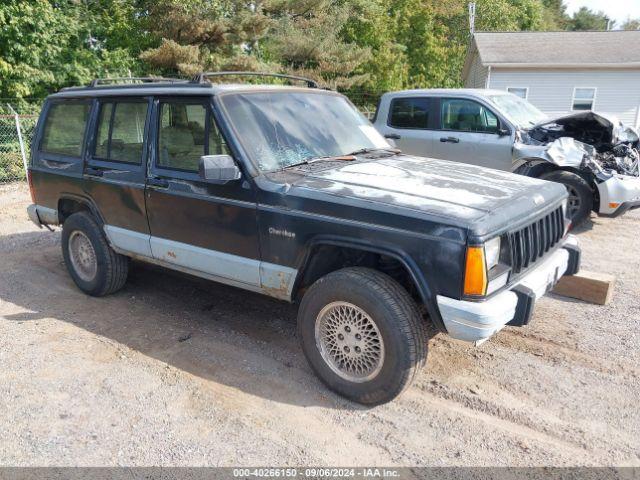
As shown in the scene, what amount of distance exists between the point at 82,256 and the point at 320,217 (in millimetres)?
3176

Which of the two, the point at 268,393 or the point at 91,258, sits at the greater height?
the point at 91,258

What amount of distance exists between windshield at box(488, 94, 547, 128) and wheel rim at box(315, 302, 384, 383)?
5776 mm

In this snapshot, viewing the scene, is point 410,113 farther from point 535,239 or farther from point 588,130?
point 535,239

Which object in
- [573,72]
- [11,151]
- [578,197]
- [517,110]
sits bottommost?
[11,151]

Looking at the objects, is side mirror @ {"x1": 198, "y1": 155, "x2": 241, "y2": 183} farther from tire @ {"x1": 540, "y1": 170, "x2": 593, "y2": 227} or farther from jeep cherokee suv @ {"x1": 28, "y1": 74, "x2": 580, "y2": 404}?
tire @ {"x1": 540, "y1": 170, "x2": 593, "y2": 227}

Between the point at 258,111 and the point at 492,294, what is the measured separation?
2.19 m

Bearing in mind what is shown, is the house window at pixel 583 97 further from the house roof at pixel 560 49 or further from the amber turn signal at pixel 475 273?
the amber turn signal at pixel 475 273

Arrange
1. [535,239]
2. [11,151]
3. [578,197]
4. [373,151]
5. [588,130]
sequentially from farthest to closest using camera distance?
[11,151] → [588,130] → [578,197] → [373,151] → [535,239]

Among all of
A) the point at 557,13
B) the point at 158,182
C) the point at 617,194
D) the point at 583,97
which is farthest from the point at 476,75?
the point at 557,13

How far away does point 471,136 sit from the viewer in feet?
26.6

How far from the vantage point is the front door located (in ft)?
12.5

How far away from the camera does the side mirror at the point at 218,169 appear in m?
3.47

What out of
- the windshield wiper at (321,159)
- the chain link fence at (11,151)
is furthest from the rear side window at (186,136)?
the chain link fence at (11,151)

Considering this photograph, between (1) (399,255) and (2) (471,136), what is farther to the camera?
(2) (471,136)
